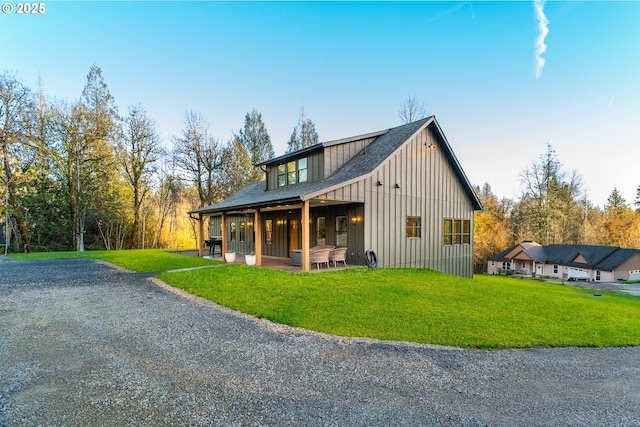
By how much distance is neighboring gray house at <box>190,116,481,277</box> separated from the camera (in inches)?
438

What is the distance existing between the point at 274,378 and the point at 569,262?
3691 centimetres

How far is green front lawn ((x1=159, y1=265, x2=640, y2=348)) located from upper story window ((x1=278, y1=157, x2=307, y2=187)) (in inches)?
239

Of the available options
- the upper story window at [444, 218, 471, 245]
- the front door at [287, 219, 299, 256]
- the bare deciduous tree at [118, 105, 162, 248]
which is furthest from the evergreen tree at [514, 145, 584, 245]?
the bare deciduous tree at [118, 105, 162, 248]

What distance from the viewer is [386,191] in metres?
11.6

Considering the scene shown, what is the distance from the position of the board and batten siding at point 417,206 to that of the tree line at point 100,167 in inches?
733

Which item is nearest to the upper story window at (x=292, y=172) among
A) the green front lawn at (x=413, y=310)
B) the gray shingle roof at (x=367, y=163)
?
the gray shingle roof at (x=367, y=163)

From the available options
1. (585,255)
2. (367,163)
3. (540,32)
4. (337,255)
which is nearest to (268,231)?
(337,255)

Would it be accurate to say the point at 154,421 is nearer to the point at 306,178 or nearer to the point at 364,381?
the point at 364,381

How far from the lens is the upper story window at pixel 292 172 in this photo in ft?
45.8

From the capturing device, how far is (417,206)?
12.9 m

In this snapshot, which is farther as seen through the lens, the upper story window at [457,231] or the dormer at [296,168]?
the upper story window at [457,231]

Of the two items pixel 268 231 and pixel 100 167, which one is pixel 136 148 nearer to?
pixel 100 167

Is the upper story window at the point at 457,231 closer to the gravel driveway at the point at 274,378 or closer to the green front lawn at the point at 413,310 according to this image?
the green front lawn at the point at 413,310

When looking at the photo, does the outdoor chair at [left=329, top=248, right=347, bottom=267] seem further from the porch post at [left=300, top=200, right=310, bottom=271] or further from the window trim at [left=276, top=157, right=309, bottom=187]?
the window trim at [left=276, top=157, right=309, bottom=187]
